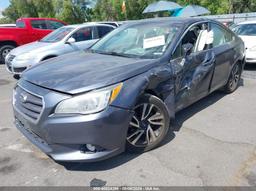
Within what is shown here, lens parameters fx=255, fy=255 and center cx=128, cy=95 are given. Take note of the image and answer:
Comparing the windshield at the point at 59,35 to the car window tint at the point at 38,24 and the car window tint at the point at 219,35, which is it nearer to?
the car window tint at the point at 38,24

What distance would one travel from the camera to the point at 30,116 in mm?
2684

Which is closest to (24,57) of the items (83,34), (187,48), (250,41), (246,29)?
(83,34)

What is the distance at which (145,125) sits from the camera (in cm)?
308

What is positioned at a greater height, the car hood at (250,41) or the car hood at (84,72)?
the car hood at (84,72)

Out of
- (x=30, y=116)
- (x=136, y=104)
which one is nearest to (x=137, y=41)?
(x=136, y=104)

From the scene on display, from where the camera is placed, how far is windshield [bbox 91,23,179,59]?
3467 millimetres

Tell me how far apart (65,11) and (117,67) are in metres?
34.0

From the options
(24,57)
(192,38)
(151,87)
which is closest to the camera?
(151,87)

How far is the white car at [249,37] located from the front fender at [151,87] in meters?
4.99

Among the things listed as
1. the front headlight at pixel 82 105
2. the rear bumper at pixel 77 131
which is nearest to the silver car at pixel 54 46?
the rear bumper at pixel 77 131

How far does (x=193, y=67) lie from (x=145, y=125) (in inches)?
48.4

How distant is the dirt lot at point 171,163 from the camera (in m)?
2.65

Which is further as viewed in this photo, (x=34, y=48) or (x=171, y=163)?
(x=34, y=48)

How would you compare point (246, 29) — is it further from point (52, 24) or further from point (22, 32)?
point (22, 32)
